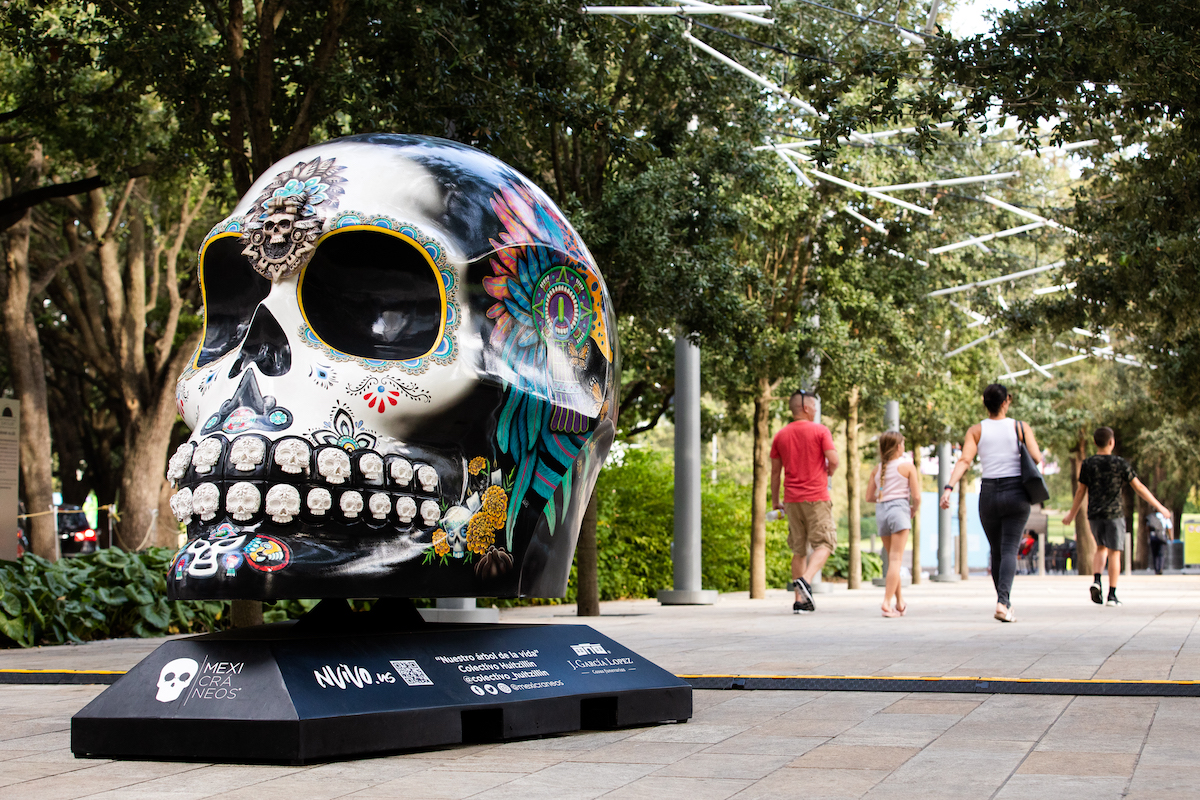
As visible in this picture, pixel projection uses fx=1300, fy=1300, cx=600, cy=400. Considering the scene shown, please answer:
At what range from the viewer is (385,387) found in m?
4.92

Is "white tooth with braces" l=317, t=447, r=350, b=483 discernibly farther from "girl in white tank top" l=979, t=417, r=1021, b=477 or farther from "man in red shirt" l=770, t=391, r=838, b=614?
"man in red shirt" l=770, t=391, r=838, b=614

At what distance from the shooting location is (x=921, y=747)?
4.93 m

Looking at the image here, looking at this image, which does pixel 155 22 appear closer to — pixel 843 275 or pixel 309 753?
pixel 309 753

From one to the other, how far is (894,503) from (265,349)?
30.4 feet

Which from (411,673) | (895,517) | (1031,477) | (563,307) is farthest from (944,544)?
(411,673)

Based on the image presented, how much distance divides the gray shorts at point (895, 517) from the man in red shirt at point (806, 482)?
1.70 feet

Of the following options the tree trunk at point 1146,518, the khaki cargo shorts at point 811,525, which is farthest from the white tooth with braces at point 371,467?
the tree trunk at point 1146,518

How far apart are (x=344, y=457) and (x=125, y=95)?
8.86 meters

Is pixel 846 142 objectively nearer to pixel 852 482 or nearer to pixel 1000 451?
pixel 852 482

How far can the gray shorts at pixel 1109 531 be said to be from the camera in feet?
45.6

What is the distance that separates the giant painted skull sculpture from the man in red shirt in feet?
25.3

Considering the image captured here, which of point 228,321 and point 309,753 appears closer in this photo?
point 309,753

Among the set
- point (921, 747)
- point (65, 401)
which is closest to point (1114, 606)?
point (921, 747)

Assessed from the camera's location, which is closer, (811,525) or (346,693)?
(346,693)
